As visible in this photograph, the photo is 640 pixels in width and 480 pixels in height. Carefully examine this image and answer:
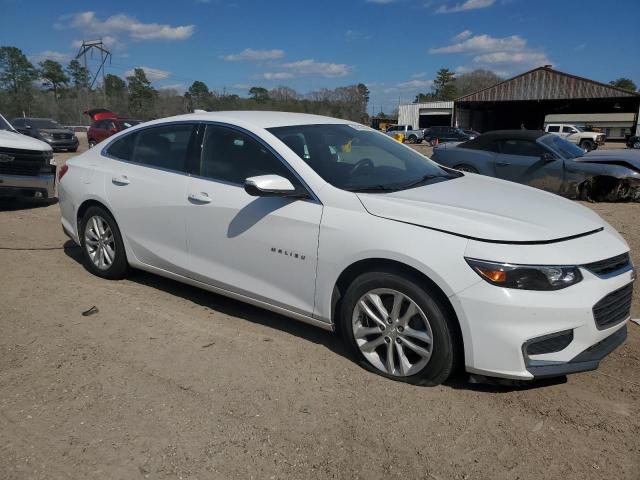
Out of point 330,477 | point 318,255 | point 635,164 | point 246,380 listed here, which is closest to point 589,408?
point 330,477

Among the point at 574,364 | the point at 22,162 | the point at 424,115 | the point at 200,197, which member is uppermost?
the point at 424,115

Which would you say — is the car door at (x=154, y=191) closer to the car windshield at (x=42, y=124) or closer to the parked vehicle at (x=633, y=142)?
the car windshield at (x=42, y=124)

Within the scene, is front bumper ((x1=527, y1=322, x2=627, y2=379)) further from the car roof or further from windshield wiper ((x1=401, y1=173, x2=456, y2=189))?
the car roof

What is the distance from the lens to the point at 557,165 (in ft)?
32.0

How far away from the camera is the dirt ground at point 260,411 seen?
2.51 meters

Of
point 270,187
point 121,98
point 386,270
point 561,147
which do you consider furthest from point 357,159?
point 121,98

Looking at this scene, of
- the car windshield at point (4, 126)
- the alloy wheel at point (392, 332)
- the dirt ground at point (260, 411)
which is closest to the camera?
the dirt ground at point (260, 411)

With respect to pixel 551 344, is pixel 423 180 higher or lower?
higher

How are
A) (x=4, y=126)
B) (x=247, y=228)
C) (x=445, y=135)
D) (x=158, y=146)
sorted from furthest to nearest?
(x=445, y=135) → (x=4, y=126) → (x=158, y=146) → (x=247, y=228)

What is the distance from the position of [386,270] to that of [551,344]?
0.98m

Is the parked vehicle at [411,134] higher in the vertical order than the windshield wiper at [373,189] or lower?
higher

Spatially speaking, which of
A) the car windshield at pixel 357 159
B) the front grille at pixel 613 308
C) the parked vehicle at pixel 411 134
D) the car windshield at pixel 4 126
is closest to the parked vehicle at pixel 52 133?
the car windshield at pixel 4 126

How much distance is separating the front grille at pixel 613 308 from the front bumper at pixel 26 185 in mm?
8356

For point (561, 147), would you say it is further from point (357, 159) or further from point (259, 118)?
point (259, 118)
